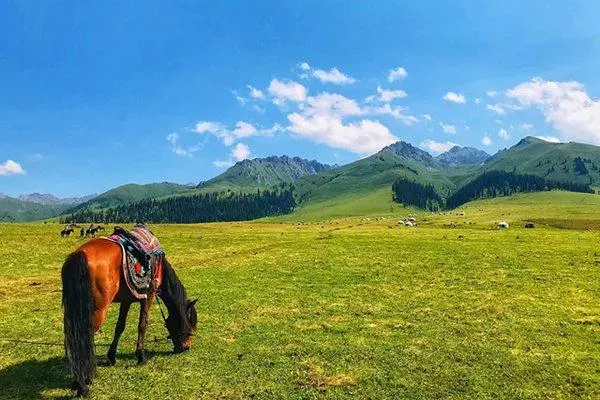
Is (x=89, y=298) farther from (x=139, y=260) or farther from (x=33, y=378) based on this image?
(x=33, y=378)

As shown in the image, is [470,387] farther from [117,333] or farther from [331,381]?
[117,333]

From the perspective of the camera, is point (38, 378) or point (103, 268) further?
point (38, 378)

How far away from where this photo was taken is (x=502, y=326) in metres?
19.0

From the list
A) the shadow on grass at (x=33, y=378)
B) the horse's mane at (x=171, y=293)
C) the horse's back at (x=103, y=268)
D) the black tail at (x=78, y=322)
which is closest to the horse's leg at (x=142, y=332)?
the horse's mane at (x=171, y=293)

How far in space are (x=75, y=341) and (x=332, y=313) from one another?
12319 mm

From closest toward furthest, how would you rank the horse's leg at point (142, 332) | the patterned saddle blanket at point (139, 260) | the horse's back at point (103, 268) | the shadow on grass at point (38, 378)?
the shadow on grass at point (38, 378) < the horse's back at point (103, 268) < the patterned saddle blanket at point (139, 260) < the horse's leg at point (142, 332)

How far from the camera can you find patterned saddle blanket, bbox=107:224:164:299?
14719mm

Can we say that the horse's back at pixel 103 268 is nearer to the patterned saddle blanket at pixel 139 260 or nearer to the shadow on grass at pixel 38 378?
the patterned saddle blanket at pixel 139 260

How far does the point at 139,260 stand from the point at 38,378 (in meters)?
4.72

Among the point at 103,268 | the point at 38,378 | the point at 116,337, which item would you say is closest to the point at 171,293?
the point at 116,337

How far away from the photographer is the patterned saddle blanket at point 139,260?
1472cm

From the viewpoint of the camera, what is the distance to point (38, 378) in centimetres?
1393

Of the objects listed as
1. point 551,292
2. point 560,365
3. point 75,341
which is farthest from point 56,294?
point 551,292

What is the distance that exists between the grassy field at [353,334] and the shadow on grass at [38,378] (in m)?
0.07
